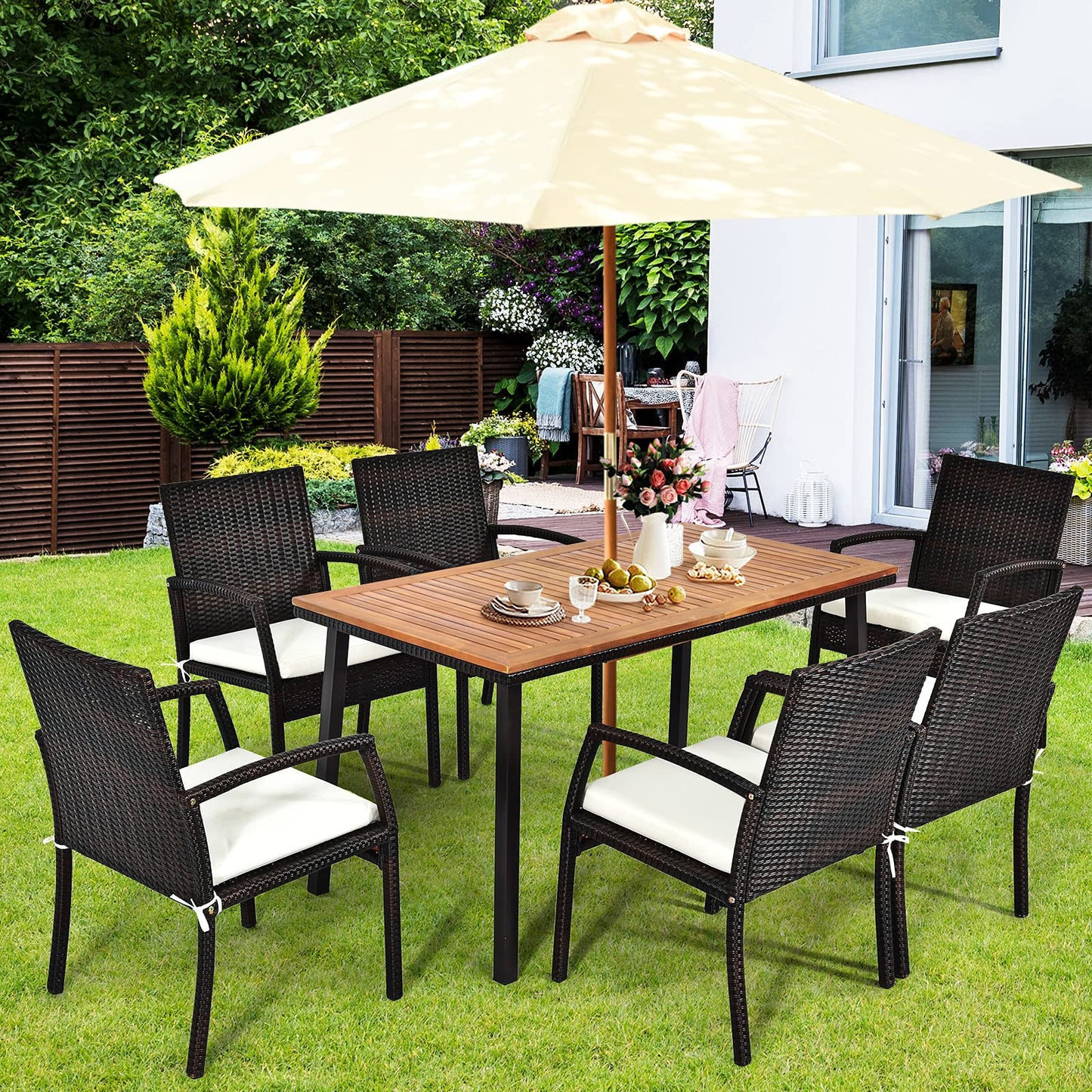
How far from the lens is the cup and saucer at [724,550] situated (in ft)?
13.8

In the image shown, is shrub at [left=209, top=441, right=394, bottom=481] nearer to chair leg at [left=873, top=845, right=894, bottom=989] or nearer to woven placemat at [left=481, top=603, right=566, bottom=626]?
woven placemat at [left=481, top=603, right=566, bottom=626]

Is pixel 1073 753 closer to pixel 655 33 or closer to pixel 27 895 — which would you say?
pixel 655 33

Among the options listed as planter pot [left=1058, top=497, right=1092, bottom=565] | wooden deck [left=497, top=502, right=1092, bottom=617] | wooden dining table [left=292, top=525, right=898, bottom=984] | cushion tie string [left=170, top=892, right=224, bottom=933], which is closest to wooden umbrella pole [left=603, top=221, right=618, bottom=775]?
wooden dining table [left=292, top=525, right=898, bottom=984]

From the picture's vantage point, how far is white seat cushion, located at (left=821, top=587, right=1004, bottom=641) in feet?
15.2

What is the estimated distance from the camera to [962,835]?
4148 mm

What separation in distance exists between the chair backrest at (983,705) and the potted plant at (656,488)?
942mm

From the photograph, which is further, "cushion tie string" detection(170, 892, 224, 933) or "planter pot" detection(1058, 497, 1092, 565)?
"planter pot" detection(1058, 497, 1092, 565)

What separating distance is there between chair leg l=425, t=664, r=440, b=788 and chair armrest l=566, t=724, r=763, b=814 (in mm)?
1345

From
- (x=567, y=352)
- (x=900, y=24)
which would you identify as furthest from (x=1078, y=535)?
(x=567, y=352)

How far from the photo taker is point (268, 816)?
9.93 feet

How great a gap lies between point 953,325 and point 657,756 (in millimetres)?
6134

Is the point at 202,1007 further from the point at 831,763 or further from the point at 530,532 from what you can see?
the point at 530,532

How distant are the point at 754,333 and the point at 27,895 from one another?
263 inches

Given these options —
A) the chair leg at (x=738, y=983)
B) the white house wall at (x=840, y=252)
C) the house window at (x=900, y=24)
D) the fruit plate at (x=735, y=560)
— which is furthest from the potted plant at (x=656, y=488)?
the house window at (x=900, y=24)
